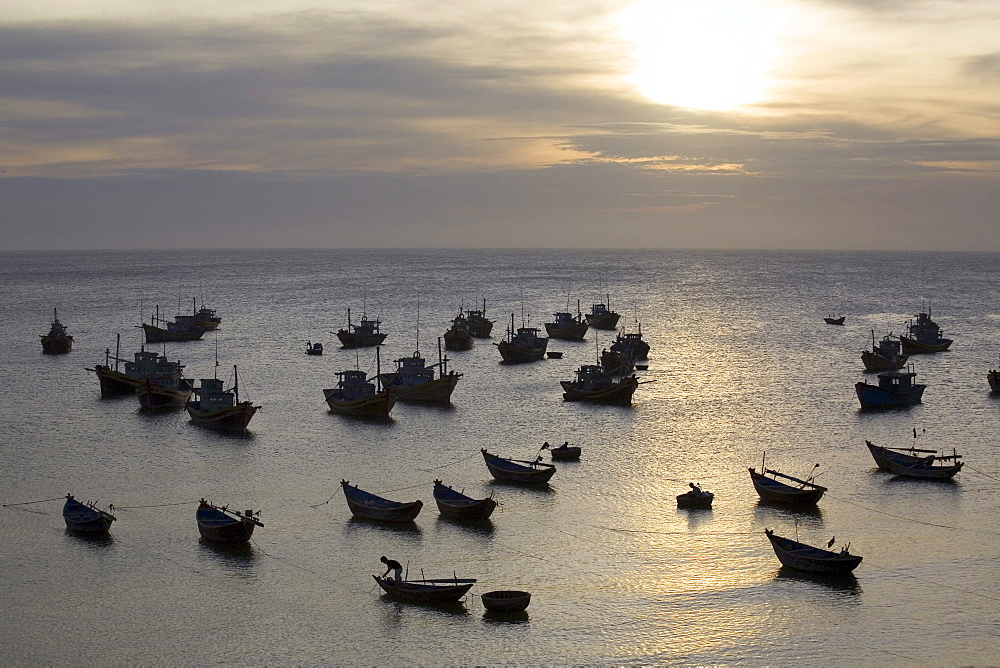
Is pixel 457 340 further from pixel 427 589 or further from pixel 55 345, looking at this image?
pixel 427 589

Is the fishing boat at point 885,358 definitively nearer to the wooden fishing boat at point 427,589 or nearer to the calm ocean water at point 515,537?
the calm ocean water at point 515,537

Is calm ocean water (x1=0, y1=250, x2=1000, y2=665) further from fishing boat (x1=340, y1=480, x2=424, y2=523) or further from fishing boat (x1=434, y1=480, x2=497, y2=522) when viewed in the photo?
fishing boat (x1=434, y1=480, x2=497, y2=522)

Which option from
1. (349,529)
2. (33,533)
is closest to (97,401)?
(33,533)

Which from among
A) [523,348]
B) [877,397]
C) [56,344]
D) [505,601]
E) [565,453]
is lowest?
[505,601]

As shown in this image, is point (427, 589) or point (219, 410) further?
point (219, 410)

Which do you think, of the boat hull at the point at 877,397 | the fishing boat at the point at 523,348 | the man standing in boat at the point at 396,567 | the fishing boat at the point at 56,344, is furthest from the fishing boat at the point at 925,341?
the fishing boat at the point at 56,344

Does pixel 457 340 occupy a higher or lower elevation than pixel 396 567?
higher

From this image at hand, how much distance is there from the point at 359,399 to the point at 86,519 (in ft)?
99.6

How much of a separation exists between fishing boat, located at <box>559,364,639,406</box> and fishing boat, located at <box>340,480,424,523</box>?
34292 mm

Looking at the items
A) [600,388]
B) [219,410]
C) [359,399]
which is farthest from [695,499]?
[219,410]

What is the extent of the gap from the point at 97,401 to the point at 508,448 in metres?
39.4

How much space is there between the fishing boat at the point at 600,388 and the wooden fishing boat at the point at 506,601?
44.1 metres

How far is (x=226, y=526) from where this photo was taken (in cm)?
4550

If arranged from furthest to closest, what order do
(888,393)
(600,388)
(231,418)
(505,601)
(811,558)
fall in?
(600,388) → (888,393) → (231,418) → (811,558) → (505,601)
